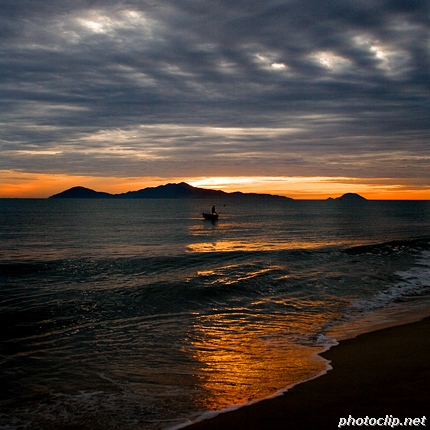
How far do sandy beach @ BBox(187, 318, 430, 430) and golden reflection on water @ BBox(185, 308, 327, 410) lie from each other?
0.52 meters

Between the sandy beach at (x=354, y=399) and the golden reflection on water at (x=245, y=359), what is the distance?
520mm

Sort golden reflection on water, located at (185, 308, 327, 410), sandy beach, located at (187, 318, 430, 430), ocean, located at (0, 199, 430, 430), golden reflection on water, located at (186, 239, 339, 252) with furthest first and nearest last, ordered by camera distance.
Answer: golden reflection on water, located at (186, 239, 339, 252) < golden reflection on water, located at (185, 308, 327, 410) < ocean, located at (0, 199, 430, 430) < sandy beach, located at (187, 318, 430, 430)

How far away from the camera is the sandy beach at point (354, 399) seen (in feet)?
21.2

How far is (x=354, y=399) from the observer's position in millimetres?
7270

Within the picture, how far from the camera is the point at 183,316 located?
1537 centimetres

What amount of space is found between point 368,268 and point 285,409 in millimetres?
22311

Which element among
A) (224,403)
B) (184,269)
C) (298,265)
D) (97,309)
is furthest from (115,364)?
(298,265)

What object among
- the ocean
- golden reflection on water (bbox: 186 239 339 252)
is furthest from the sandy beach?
golden reflection on water (bbox: 186 239 339 252)

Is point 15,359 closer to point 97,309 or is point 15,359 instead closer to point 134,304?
point 97,309

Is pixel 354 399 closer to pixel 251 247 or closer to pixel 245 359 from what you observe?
pixel 245 359

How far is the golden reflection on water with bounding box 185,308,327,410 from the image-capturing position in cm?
818

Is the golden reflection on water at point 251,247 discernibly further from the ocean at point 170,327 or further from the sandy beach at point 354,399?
the sandy beach at point 354,399

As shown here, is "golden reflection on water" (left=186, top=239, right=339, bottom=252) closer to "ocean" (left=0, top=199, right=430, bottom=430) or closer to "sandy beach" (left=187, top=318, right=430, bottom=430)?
"ocean" (left=0, top=199, right=430, bottom=430)

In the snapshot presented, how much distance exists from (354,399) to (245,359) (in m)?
3.58
